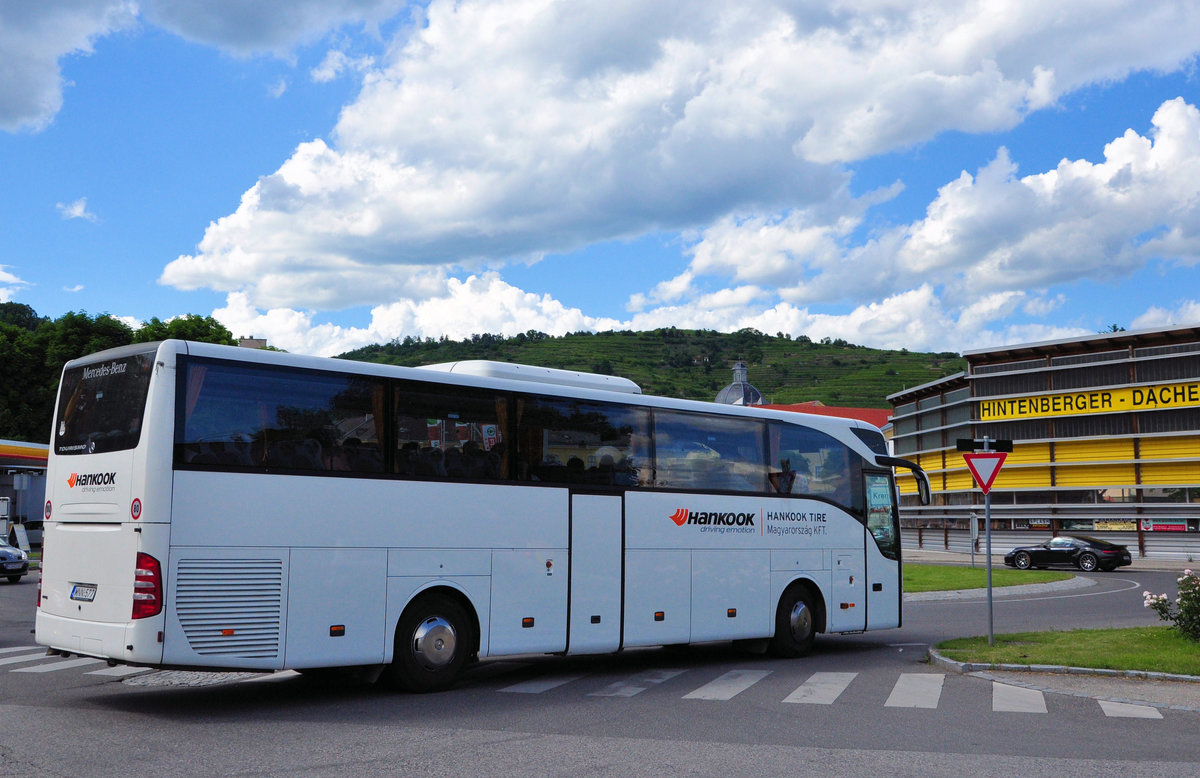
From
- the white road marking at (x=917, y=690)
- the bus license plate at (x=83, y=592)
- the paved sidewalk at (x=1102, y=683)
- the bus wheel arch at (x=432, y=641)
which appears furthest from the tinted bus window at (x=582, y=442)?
the paved sidewalk at (x=1102, y=683)

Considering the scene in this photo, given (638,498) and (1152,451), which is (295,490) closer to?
(638,498)

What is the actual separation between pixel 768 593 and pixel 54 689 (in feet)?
28.4

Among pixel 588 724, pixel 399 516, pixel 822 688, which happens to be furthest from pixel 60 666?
pixel 822 688

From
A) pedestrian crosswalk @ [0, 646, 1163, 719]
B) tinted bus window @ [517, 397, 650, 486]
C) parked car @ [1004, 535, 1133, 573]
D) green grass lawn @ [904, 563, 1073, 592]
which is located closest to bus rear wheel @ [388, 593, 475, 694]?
pedestrian crosswalk @ [0, 646, 1163, 719]

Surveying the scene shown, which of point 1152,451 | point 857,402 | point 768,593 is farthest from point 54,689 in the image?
point 857,402

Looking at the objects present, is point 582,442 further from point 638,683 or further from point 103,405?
point 103,405

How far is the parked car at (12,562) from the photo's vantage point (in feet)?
99.4

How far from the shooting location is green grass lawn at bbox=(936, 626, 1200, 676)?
12422 millimetres

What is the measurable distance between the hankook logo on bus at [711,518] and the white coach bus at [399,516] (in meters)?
0.04

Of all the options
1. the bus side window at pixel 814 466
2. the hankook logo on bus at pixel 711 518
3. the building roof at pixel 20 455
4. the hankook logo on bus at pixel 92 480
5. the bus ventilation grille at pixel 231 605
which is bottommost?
the bus ventilation grille at pixel 231 605

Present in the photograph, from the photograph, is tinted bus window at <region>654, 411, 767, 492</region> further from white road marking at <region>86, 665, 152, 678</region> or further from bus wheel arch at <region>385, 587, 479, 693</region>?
white road marking at <region>86, 665, 152, 678</region>

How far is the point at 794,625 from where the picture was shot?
15141 millimetres

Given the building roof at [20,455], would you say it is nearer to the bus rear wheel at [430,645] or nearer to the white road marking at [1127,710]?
the bus rear wheel at [430,645]

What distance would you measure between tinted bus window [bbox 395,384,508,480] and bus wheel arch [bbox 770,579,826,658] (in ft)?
17.2
